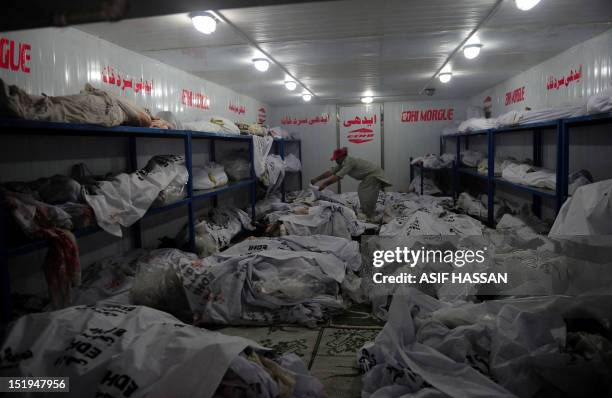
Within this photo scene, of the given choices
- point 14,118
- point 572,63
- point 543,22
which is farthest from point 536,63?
point 14,118

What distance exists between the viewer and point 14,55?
2604mm

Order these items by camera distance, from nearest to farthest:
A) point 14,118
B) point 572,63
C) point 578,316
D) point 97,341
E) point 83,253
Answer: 1. point 97,341
2. point 578,316
3. point 14,118
4. point 83,253
5. point 572,63

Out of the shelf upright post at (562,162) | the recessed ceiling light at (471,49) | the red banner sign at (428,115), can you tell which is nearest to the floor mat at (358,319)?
the shelf upright post at (562,162)

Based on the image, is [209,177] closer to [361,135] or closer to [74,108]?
[74,108]

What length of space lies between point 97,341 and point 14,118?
130 cm

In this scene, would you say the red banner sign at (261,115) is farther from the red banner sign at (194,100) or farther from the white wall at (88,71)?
the white wall at (88,71)

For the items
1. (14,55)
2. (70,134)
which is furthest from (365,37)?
(14,55)

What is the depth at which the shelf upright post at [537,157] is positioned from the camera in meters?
5.19

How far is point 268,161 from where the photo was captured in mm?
6406

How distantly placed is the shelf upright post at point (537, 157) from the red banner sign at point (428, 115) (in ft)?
10.7

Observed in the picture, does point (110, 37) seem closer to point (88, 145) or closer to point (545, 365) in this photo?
point (88, 145)

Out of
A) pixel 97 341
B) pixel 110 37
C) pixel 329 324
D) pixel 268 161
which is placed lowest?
pixel 329 324

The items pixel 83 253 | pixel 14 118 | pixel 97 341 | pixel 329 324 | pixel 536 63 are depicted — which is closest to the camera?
pixel 97 341

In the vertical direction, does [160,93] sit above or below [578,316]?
above
